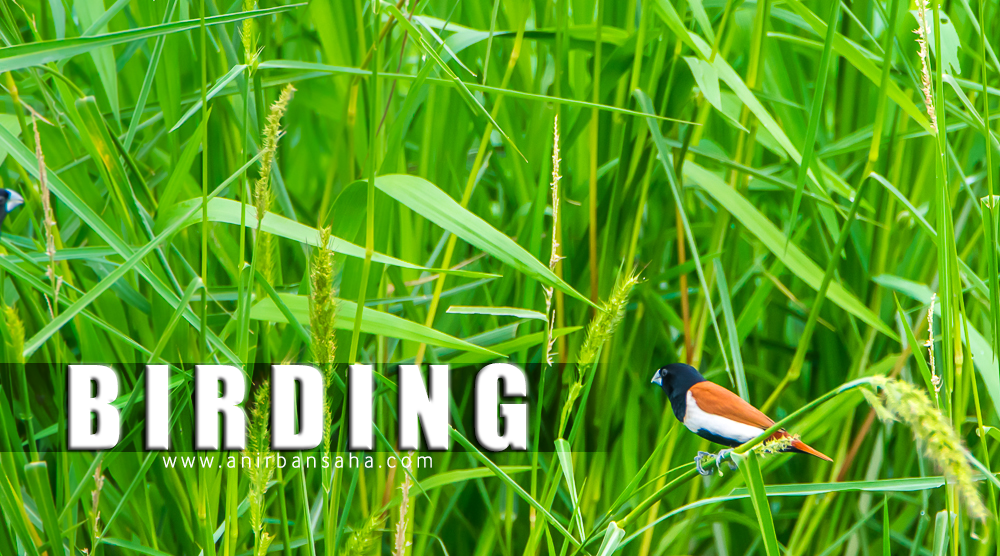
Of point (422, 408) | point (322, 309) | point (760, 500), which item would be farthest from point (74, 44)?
point (760, 500)

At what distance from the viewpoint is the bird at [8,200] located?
670 millimetres

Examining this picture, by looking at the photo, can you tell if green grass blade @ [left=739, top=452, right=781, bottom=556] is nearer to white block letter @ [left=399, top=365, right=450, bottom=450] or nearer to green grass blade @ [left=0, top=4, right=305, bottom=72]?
white block letter @ [left=399, top=365, right=450, bottom=450]

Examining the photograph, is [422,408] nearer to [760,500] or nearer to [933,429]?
[760,500]

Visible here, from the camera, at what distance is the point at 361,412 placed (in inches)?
21.7

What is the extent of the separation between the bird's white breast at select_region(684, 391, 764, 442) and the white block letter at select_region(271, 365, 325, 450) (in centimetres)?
31

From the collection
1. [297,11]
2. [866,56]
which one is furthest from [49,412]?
[866,56]

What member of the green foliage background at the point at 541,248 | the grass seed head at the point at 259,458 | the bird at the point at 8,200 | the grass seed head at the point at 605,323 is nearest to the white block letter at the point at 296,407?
the green foliage background at the point at 541,248

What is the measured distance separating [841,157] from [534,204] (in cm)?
47

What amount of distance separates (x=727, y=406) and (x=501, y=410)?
0.70 feet

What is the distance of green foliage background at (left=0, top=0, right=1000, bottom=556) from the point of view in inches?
22.3

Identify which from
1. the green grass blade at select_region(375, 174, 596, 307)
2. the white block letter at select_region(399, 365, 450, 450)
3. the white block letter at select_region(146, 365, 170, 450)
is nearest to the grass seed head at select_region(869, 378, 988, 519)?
the green grass blade at select_region(375, 174, 596, 307)

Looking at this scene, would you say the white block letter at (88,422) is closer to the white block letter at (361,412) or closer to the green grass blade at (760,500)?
the white block letter at (361,412)

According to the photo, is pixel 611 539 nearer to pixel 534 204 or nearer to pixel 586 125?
pixel 534 204

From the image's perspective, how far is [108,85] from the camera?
61 centimetres
